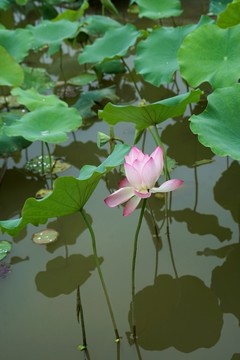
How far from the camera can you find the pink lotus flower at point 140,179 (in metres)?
1.43

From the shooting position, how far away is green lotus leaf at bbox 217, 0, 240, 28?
99.2 inches

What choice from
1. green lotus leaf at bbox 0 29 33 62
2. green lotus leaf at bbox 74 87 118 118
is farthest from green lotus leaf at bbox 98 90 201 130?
green lotus leaf at bbox 0 29 33 62

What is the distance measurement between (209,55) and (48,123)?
70 cm

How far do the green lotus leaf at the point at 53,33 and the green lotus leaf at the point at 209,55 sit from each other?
109cm

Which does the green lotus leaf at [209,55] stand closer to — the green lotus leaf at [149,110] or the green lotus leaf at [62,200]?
the green lotus leaf at [149,110]

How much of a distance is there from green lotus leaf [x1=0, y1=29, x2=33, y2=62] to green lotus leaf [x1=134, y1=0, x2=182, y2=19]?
72cm

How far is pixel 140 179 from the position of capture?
1.44m

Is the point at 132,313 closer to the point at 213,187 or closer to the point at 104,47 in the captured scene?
the point at 213,187

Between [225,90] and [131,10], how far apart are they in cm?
279

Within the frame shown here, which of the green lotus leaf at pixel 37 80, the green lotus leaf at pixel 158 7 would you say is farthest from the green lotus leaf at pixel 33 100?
the green lotus leaf at pixel 158 7

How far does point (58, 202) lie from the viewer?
148 centimetres

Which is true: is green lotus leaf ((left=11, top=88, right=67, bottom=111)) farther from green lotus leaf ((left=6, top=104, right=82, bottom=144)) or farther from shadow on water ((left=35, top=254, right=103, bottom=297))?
shadow on water ((left=35, top=254, right=103, bottom=297))

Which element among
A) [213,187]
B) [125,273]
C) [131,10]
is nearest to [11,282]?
[125,273]

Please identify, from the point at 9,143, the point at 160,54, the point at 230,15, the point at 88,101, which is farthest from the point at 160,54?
the point at 9,143
